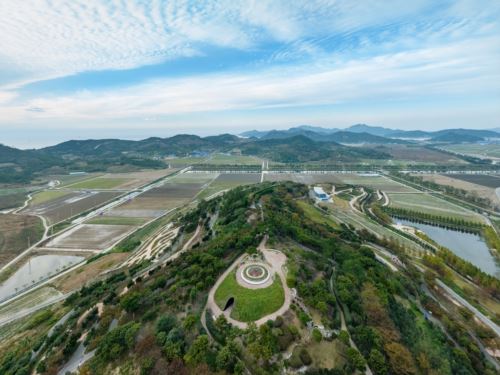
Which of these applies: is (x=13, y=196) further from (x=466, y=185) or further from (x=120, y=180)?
(x=466, y=185)

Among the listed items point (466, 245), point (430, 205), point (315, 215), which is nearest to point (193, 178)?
point (315, 215)

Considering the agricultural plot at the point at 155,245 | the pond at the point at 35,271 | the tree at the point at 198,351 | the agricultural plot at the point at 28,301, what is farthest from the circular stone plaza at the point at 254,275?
the pond at the point at 35,271

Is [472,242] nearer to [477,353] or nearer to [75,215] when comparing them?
[477,353]

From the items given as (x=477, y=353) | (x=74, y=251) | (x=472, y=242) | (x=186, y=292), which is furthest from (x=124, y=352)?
(x=472, y=242)

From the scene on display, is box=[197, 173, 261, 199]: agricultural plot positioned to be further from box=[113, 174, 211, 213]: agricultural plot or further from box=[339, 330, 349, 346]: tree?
box=[339, 330, 349, 346]: tree

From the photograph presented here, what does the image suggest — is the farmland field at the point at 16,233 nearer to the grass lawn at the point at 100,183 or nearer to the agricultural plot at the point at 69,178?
the grass lawn at the point at 100,183

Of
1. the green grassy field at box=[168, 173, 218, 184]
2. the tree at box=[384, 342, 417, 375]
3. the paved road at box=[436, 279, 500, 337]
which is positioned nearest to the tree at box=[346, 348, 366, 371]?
the tree at box=[384, 342, 417, 375]
